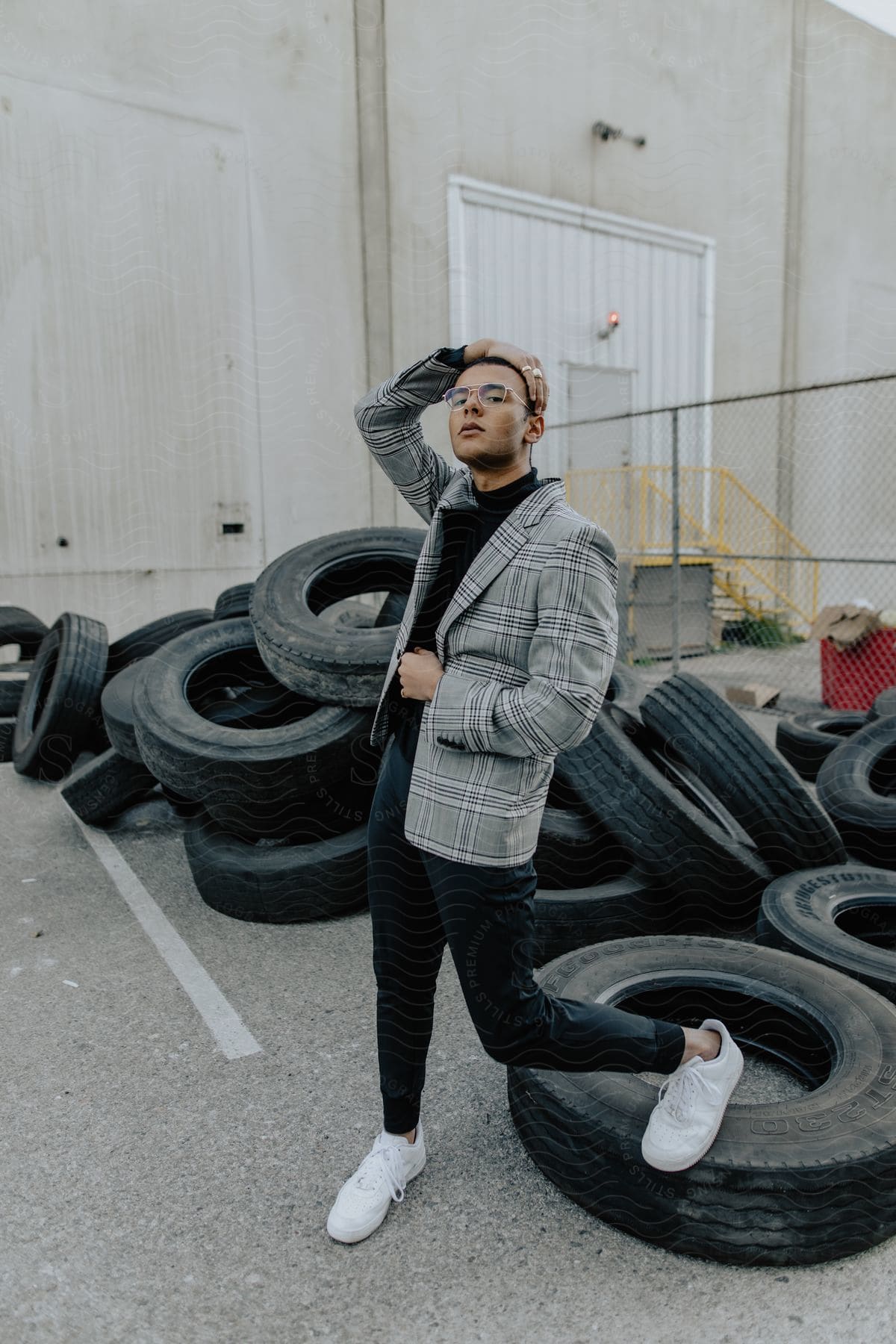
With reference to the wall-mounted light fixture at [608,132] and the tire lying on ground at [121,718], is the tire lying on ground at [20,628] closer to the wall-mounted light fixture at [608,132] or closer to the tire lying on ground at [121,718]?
the tire lying on ground at [121,718]

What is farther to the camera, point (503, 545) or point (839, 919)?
point (839, 919)

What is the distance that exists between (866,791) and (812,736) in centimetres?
158

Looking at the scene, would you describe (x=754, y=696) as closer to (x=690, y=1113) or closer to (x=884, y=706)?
(x=884, y=706)

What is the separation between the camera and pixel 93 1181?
223 cm

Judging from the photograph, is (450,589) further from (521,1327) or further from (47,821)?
(47,821)

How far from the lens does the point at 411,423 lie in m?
2.08

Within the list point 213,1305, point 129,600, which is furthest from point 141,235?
point 213,1305

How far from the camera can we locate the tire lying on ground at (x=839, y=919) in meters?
2.85

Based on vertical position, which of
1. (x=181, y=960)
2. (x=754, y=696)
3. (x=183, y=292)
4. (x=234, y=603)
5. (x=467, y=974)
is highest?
(x=183, y=292)

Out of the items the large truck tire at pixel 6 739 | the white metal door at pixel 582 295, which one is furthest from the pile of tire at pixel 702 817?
the white metal door at pixel 582 295

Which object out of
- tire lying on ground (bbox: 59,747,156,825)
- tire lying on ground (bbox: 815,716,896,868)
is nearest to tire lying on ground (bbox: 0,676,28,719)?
tire lying on ground (bbox: 59,747,156,825)

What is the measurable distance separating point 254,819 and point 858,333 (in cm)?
1493

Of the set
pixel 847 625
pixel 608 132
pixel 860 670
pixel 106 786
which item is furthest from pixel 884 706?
pixel 608 132

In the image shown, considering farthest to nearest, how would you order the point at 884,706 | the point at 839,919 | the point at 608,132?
the point at 608,132 → the point at 884,706 → the point at 839,919
